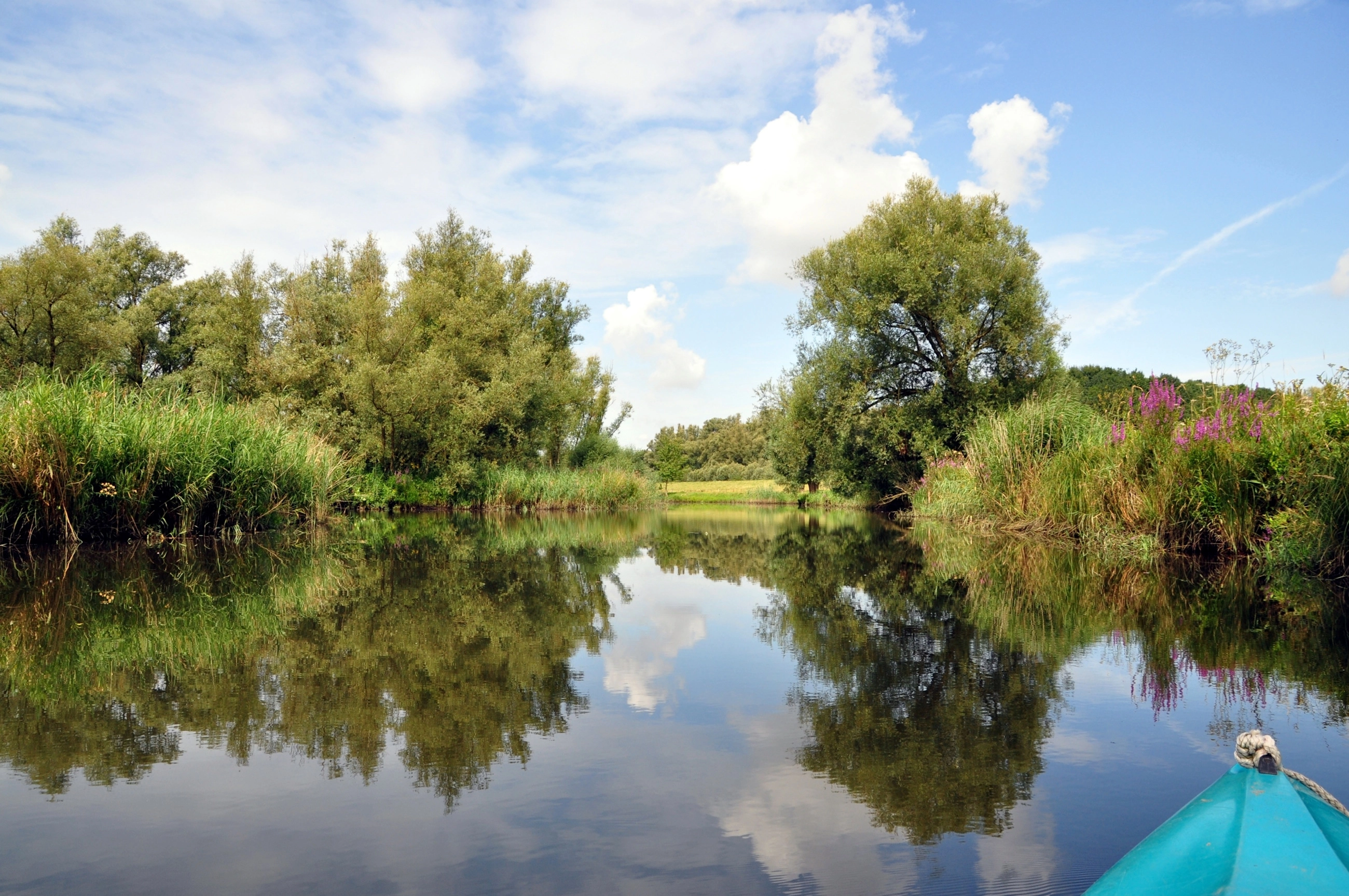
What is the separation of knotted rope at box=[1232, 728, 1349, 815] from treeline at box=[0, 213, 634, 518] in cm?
2253

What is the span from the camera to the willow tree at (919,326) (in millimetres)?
23953

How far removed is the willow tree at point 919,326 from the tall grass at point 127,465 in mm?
17366

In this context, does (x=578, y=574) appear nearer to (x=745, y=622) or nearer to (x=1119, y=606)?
(x=745, y=622)

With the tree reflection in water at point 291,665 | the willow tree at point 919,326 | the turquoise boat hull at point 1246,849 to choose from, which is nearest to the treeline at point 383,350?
the willow tree at point 919,326

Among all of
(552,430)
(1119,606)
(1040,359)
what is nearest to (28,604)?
(1119,606)

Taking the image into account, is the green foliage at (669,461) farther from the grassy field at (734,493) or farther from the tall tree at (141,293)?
the tall tree at (141,293)

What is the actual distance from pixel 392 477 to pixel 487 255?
11.3 meters

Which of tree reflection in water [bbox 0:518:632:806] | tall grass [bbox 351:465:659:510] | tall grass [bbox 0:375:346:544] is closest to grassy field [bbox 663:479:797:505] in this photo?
tall grass [bbox 351:465:659:510]

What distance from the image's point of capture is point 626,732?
10.4 feet

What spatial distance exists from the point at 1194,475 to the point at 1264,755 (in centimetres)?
845

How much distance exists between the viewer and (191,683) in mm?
3760

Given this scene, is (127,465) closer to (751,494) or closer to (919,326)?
(919,326)

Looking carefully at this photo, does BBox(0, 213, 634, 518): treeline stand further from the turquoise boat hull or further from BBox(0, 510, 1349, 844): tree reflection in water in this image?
the turquoise boat hull

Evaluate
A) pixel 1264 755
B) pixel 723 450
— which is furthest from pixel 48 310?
pixel 723 450
